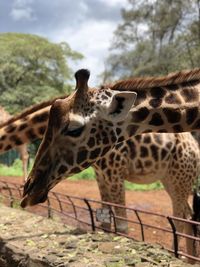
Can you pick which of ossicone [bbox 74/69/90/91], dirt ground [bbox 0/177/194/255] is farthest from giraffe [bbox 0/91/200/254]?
ossicone [bbox 74/69/90/91]

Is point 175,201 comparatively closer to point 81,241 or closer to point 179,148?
point 179,148

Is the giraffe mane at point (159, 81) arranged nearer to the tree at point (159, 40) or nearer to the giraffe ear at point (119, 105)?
the giraffe ear at point (119, 105)

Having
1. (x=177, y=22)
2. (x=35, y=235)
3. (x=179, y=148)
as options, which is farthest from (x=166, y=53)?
(x=35, y=235)

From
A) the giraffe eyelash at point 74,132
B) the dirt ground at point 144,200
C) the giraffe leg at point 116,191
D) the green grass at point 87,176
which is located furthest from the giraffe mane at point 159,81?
the green grass at point 87,176

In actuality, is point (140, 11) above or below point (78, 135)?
above

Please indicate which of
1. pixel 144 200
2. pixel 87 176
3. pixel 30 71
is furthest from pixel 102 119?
pixel 30 71

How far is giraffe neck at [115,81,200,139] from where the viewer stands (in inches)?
154

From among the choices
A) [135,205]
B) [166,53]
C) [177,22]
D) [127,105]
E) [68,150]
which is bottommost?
[135,205]

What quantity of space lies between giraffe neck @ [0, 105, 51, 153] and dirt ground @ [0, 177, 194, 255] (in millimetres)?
3562

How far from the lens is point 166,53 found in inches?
883

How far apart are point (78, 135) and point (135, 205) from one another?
30.4 ft

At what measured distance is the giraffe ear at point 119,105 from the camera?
11.9 feet

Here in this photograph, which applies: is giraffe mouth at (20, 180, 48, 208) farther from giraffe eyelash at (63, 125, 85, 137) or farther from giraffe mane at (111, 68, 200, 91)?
giraffe mane at (111, 68, 200, 91)

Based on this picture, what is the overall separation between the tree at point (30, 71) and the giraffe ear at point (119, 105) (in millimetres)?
24930
